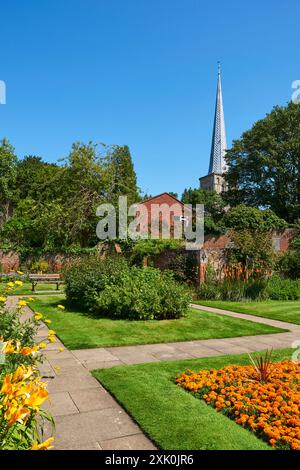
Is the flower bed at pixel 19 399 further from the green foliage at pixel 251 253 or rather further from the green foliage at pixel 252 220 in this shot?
A: the green foliage at pixel 252 220

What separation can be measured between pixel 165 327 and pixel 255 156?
3020 cm

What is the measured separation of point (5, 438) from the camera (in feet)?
6.62

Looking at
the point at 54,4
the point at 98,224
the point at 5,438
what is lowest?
the point at 5,438

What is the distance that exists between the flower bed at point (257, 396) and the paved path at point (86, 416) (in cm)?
98

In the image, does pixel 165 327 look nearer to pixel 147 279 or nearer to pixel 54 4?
pixel 147 279

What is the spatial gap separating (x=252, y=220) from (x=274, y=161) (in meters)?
11.3

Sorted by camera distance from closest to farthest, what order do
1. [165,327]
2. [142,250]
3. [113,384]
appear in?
[113,384] < [165,327] < [142,250]

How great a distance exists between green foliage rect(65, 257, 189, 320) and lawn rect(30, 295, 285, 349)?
29cm

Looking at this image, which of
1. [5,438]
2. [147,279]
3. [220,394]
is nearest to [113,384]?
[220,394]

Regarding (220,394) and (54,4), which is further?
(54,4)

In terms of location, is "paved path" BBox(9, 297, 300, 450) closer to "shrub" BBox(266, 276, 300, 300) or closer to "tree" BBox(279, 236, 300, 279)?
"shrub" BBox(266, 276, 300, 300)

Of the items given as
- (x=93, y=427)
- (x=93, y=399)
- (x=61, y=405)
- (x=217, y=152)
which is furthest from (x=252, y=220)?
(x=217, y=152)

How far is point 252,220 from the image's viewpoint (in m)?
24.0

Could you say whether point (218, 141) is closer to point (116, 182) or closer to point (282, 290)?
point (116, 182)
